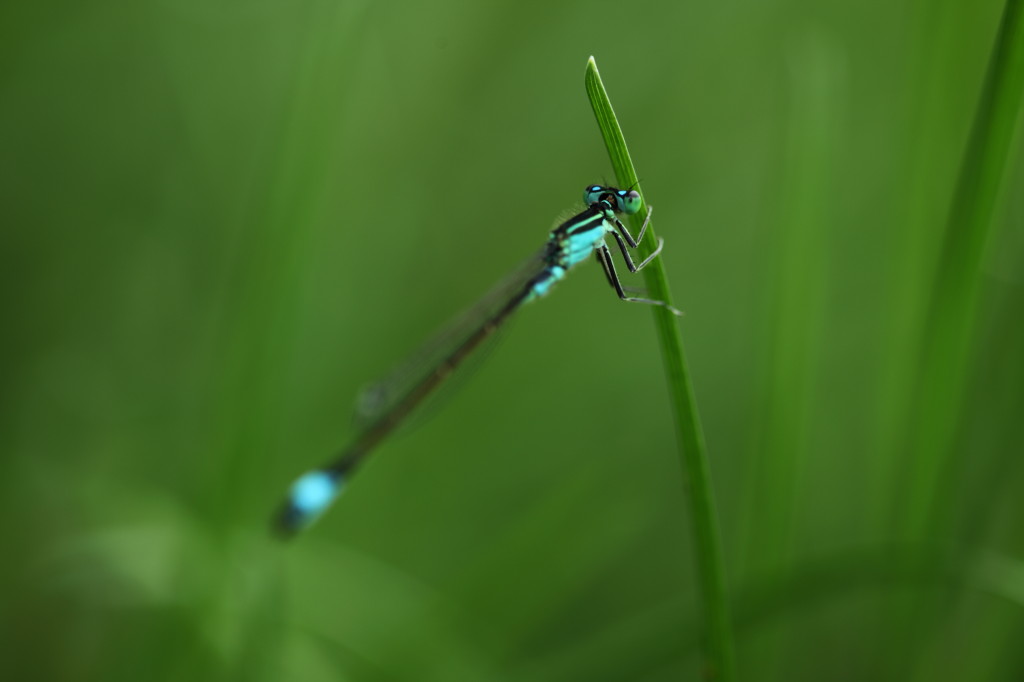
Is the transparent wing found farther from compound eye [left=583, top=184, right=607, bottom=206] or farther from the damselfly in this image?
compound eye [left=583, top=184, right=607, bottom=206]

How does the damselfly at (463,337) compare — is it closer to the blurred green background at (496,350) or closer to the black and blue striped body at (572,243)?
the black and blue striped body at (572,243)

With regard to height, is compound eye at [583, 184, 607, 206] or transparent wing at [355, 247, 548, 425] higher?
transparent wing at [355, 247, 548, 425]

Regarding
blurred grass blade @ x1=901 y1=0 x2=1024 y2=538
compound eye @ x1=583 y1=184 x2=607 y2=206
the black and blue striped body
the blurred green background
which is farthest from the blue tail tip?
blurred grass blade @ x1=901 y1=0 x2=1024 y2=538

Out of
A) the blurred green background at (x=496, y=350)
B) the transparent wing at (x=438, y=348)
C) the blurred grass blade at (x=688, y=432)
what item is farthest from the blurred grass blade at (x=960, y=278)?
the transparent wing at (x=438, y=348)

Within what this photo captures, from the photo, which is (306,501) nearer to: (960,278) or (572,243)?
(572,243)

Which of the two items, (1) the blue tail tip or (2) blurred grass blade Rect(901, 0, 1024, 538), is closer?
(2) blurred grass blade Rect(901, 0, 1024, 538)

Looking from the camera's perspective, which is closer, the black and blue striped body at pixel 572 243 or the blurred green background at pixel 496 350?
the blurred green background at pixel 496 350

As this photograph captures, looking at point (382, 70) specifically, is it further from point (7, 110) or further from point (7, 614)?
point (7, 614)
